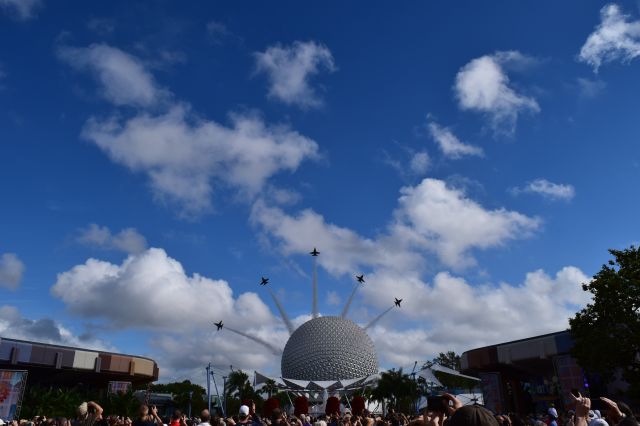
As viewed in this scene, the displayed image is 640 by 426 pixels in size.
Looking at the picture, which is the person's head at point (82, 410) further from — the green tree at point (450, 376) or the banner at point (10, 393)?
the green tree at point (450, 376)

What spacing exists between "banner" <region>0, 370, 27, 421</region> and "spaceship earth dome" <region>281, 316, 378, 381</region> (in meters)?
38.7

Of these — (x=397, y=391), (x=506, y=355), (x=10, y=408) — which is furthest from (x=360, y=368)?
(x=10, y=408)

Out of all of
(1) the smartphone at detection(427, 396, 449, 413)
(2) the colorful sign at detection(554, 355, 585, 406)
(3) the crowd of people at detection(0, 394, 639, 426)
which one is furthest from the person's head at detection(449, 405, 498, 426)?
(2) the colorful sign at detection(554, 355, 585, 406)

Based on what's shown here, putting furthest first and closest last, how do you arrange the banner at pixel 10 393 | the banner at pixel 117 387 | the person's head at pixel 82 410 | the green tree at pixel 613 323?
1. the banner at pixel 117 387
2. the banner at pixel 10 393
3. the green tree at pixel 613 323
4. the person's head at pixel 82 410

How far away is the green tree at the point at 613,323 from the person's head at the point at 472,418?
3195 cm

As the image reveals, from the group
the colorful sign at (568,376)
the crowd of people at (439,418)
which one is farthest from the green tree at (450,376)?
the crowd of people at (439,418)

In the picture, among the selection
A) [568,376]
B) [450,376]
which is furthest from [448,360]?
[568,376]

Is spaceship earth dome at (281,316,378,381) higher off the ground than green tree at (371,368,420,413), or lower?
higher

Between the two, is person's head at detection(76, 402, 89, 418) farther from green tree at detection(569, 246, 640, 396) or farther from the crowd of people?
green tree at detection(569, 246, 640, 396)

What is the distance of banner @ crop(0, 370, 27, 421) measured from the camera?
46.2m

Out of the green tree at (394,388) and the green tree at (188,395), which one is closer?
the green tree at (394,388)

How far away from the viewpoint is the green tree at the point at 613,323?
1180 inches

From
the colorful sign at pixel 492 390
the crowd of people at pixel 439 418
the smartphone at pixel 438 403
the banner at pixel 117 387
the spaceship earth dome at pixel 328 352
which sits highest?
the spaceship earth dome at pixel 328 352

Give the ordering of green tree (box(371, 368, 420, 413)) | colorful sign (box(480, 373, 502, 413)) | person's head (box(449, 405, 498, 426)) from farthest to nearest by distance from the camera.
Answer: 1. green tree (box(371, 368, 420, 413))
2. colorful sign (box(480, 373, 502, 413))
3. person's head (box(449, 405, 498, 426))
